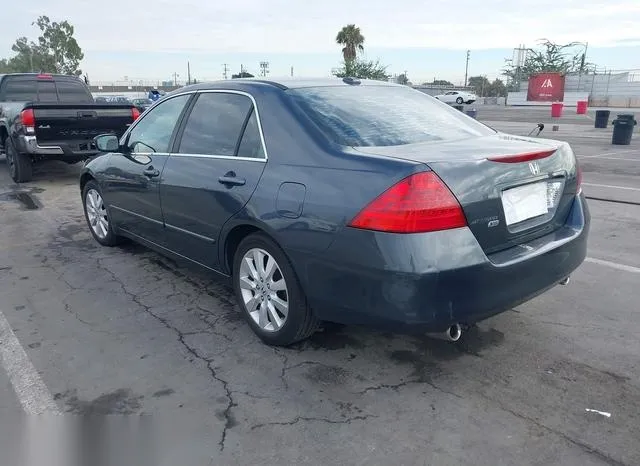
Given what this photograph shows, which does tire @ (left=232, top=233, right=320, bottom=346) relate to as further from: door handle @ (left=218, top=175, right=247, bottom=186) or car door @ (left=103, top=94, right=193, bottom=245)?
car door @ (left=103, top=94, right=193, bottom=245)

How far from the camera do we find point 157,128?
182 inches

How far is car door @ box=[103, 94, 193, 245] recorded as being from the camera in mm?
4371

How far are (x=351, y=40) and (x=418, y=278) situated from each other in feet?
119

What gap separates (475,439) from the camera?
8.45 ft

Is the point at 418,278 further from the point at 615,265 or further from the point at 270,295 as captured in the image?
the point at 615,265

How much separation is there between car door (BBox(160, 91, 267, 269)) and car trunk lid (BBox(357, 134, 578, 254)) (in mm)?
850

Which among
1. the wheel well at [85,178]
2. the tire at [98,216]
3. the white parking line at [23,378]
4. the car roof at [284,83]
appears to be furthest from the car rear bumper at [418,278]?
the wheel well at [85,178]

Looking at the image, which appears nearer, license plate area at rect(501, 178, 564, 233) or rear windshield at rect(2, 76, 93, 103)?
license plate area at rect(501, 178, 564, 233)

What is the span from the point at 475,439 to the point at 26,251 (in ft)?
16.2

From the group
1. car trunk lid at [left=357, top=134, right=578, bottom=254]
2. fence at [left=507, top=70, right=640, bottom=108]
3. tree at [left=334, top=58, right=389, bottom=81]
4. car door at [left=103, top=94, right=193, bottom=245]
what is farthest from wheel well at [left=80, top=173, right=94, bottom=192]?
fence at [left=507, top=70, right=640, bottom=108]

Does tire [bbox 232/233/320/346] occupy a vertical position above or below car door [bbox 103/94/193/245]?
below

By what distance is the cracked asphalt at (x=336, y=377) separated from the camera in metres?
2.56

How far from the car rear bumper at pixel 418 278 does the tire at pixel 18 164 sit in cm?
806

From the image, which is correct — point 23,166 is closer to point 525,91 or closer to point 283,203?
point 283,203
